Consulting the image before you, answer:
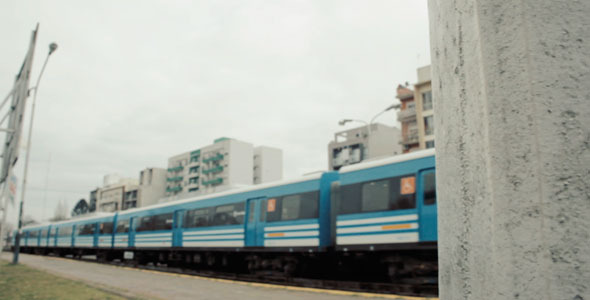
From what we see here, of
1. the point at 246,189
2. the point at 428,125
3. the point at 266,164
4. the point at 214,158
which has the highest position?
the point at 214,158

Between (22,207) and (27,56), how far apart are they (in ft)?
55.5

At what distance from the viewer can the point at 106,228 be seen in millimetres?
26328

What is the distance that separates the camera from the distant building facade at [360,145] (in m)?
57.6

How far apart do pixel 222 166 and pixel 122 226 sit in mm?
58425

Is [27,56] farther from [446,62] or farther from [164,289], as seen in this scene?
[446,62]

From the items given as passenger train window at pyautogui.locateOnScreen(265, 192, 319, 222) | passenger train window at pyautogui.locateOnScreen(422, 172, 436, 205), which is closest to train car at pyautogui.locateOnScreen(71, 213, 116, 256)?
passenger train window at pyautogui.locateOnScreen(265, 192, 319, 222)

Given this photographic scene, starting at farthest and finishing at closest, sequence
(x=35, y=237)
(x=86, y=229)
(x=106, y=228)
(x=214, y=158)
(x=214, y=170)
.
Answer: (x=214, y=158) → (x=214, y=170) → (x=35, y=237) → (x=86, y=229) → (x=106, y=228)

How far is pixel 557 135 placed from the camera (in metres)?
1.01

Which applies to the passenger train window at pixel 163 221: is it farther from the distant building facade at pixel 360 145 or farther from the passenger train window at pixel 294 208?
the distant building facade at pixel 360 145

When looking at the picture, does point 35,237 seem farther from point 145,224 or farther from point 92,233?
point 145,224

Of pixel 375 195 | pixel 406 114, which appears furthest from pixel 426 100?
pixel 375 195

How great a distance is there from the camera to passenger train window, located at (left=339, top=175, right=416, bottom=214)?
9.68 meters

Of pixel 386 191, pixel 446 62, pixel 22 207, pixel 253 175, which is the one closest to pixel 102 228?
pixel 22 207

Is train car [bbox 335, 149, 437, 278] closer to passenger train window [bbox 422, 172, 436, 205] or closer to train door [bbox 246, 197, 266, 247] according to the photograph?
passenger train window [bbox 422, 172, 436, 205]
